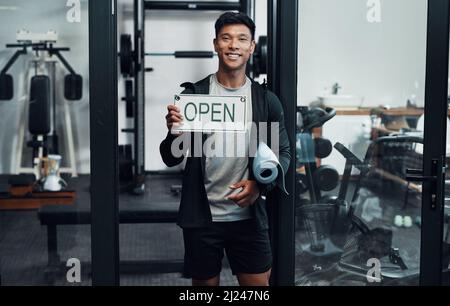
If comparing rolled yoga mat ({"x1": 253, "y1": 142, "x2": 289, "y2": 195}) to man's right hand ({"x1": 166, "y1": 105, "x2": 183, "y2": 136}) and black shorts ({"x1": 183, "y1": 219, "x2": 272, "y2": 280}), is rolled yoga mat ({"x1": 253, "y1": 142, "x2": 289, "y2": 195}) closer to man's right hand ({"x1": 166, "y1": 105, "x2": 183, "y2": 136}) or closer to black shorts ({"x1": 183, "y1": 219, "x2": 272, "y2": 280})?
black shorts ({"x1": 183, "y1": 219, "x2": 272, "y2": 280})

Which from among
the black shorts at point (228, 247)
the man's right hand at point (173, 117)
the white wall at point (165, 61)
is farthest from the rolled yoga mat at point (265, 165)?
the white wall at point (165, 61)

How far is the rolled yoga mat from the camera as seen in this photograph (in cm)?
199

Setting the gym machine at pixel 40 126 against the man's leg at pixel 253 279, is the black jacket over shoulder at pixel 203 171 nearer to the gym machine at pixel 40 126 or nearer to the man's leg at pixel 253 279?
the man's leg at pixel 253 279

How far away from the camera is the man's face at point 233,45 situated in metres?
2.03

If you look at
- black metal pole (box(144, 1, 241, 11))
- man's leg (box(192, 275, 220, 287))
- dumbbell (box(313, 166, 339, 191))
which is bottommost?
Result: man's leg (box(192, 275, 220, 287))

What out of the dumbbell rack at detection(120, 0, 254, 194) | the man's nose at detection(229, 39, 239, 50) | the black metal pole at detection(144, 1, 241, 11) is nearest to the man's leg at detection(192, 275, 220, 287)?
the man's nose at detection(229, 39, 239, 50)

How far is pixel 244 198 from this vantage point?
202 cm

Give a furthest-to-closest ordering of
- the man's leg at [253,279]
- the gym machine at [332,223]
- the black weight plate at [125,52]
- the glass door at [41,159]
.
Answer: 1. the black weight plate at [125,52]
2. the gym machine at [332,223]
3. the glass door at [41,159]
4. the man's leg at [253,279]

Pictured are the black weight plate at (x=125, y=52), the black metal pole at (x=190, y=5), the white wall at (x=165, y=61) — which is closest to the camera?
the black weight plate at (x=125, y=52)

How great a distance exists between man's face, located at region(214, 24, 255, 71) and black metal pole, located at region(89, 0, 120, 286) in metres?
0.42


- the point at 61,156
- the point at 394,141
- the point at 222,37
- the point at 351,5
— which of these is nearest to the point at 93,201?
the point at 222,37

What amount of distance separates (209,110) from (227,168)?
0.70 ft

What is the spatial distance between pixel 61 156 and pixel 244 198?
2.17 m
